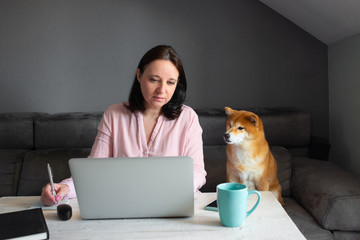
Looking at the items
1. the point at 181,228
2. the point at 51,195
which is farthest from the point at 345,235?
the point at 51,195

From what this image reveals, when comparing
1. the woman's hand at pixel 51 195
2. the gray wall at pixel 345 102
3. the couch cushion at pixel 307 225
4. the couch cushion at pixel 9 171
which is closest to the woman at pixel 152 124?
the woman's hand at pixel 51 195

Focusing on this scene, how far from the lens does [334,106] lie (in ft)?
7.99

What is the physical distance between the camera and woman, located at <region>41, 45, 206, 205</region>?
1.42 meters

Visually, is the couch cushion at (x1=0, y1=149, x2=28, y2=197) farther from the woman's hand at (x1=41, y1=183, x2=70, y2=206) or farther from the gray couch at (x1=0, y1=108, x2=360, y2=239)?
the woman's hand at (x1=41, y1=183, x2=70, y2=206)

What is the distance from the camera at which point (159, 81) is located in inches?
53.8

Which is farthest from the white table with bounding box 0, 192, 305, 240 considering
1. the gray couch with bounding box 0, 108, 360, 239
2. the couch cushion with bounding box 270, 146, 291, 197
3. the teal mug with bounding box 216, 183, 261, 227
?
the couch cushion with bounding box 270, 146, 291, 197

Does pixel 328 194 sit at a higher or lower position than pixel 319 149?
lower

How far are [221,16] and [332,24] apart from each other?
785mm

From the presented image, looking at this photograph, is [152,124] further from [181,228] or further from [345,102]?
[345,102]

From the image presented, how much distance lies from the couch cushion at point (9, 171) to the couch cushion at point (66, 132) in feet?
0.56

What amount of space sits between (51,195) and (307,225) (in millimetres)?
1200

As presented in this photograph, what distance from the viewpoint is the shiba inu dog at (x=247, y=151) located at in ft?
5.05

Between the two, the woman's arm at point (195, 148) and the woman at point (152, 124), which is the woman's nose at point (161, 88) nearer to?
the woman at point (152, 124)

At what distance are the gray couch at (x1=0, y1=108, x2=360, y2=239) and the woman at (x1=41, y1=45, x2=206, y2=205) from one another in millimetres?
621
